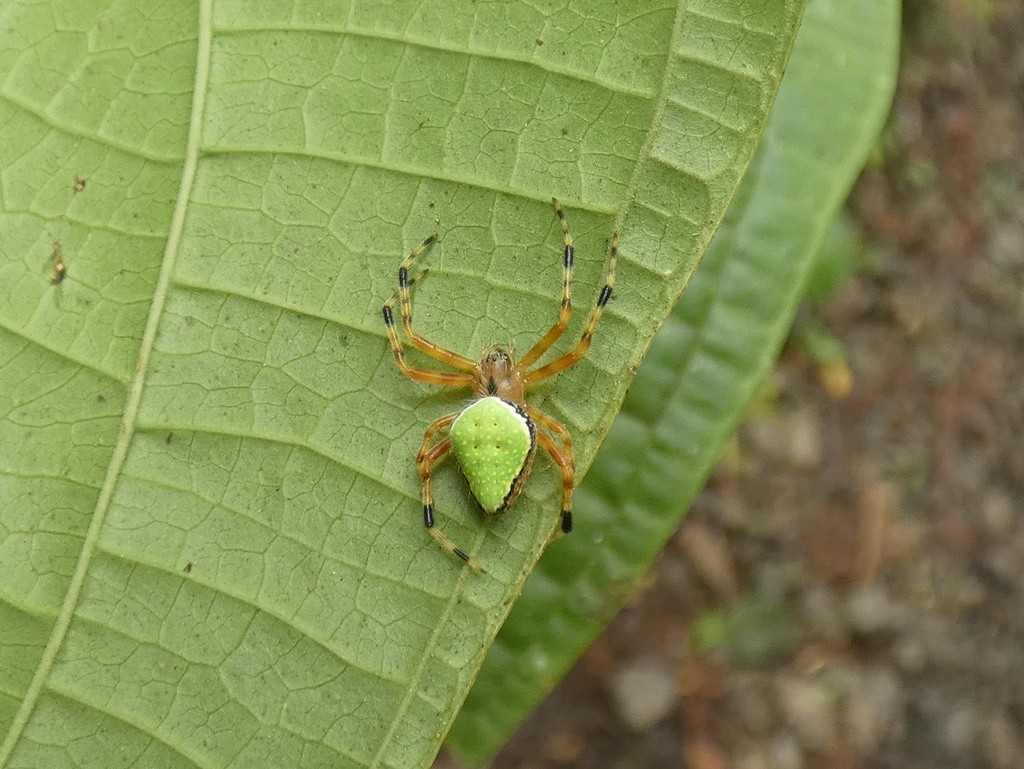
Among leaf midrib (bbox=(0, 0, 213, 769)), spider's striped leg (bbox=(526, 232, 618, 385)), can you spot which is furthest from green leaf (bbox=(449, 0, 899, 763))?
leaf midrib (bbox=(0, 0, 213, 769))

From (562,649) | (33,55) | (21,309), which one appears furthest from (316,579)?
(33,55)

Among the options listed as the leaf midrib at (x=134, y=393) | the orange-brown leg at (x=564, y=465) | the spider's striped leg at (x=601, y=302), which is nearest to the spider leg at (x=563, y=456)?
the orange-brown leg at (x=564, y=465)

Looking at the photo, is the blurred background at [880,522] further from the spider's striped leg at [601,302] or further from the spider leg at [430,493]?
the spider's striped leg at [601,302]

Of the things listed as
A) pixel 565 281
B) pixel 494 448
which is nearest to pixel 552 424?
pixel 494 448

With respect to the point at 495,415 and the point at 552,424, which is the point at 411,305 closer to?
the point at 552,424

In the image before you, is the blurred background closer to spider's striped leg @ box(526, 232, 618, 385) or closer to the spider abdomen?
the spider abdomen

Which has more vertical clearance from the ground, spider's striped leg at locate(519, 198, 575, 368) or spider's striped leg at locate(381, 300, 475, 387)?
spider's striped leg at locate(519, 198, 575, 368)
